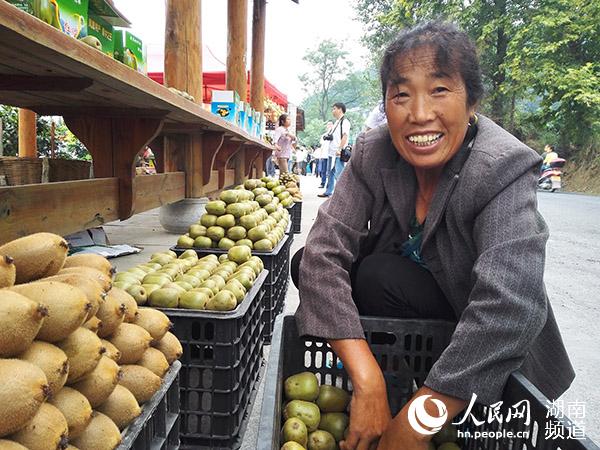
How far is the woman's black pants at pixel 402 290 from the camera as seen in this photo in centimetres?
188

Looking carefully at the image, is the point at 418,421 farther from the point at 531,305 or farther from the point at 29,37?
the point at 29,37

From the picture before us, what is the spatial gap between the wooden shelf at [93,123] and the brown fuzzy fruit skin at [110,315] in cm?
71

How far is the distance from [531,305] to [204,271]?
60.5 inches

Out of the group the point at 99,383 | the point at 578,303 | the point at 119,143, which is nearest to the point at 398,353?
the point at 99,383

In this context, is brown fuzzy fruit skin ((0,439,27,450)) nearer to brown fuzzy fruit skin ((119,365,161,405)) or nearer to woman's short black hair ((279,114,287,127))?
brown fuzzy fruit skin ((119,365,161,405))

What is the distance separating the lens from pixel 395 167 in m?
1.89

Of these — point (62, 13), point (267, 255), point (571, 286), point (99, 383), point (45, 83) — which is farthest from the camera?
point (571, 286)

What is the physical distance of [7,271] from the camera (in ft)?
3.43

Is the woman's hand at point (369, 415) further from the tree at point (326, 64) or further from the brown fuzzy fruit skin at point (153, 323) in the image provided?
the tree at point (326, 64)

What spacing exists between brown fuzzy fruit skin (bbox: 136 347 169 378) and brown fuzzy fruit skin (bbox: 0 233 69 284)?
0.35m

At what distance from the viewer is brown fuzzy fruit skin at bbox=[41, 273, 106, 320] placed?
1.15 meters

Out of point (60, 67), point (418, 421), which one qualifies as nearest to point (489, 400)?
point (418, 421)

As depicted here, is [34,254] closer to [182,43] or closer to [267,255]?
[267,255]

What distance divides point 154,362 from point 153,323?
155mm
